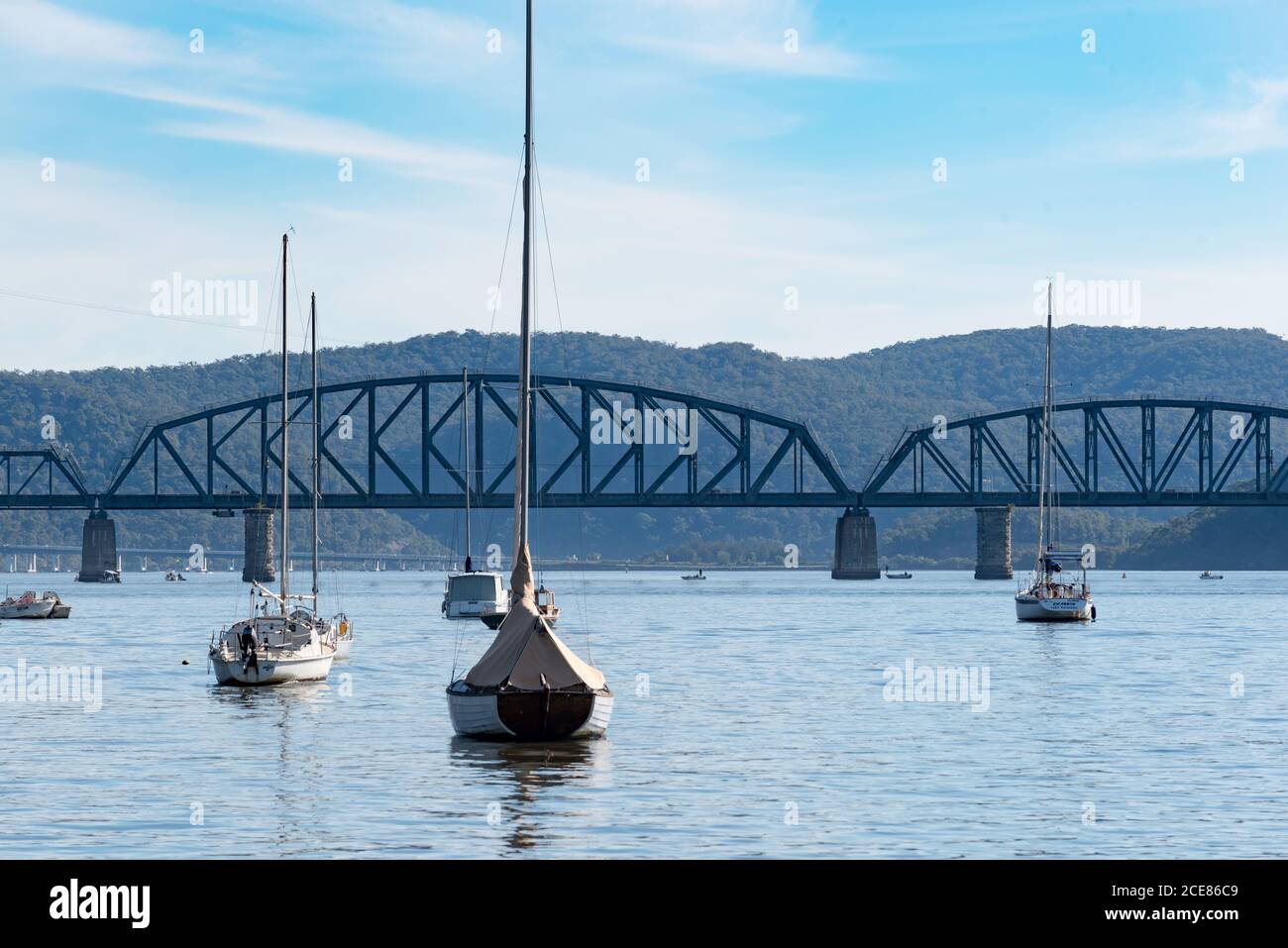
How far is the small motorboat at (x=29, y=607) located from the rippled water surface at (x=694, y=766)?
55.4 m

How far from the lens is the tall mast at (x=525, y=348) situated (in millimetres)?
43281

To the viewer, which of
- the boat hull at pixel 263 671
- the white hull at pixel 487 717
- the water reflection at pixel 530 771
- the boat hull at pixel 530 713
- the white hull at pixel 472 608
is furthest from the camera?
the white hull at pixel 472 608

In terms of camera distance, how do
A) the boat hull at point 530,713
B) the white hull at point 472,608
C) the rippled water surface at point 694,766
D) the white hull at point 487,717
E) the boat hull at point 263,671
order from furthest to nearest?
the white hull at point 472,608 < the boat hull at point 263,671 < the white hull at point 487,717 < the boat hull at point 530,713 < the rippled water surface at point 694,766

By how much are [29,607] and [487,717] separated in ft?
349

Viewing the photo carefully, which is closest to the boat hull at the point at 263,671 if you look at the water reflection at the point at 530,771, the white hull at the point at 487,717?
the water reflection at the point at 530,771

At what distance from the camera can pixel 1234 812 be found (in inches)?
1366

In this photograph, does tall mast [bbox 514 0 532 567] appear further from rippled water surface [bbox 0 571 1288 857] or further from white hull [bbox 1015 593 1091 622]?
white hull [bbox 1015 593 1091 622]

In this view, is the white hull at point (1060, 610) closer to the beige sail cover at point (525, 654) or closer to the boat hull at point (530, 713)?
the boat hull at point (530, 713)

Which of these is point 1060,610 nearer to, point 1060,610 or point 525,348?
point 1060,610

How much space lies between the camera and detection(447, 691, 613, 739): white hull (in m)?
43.0
